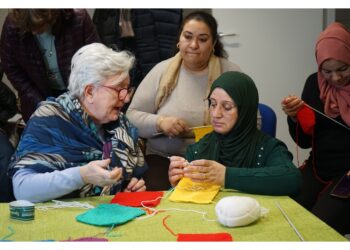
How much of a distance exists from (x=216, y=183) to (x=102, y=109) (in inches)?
18.9

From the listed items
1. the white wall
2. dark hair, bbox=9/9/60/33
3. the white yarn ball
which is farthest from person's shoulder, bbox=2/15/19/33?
the white wall

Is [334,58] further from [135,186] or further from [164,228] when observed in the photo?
[164,228]

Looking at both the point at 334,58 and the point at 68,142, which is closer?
the point at 68,142

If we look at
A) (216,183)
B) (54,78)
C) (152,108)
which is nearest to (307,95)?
(152,108)

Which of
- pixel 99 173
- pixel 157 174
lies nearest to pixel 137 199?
pixel 99 173

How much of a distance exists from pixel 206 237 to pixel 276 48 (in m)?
2.60

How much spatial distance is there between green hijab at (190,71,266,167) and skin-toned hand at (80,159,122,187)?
1.81 ft

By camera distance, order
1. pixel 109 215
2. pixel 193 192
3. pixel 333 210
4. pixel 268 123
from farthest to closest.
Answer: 1. pixel 268 123
2. pixel 333 210
3. pixel 193 192
4. pixel 109 215

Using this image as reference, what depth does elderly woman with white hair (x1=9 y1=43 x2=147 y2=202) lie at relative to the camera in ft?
5.76

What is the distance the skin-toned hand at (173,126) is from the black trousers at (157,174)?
0.14 m

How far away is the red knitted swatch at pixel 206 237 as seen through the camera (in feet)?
4.60

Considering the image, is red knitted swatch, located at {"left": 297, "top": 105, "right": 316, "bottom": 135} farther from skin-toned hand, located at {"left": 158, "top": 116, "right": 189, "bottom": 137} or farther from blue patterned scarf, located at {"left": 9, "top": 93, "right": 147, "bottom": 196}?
blue patterned scarf, located at {"left": 9, "top": 93, "right": 147, "bottom": 196}

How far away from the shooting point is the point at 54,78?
273cm

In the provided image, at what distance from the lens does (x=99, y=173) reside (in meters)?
1.70
